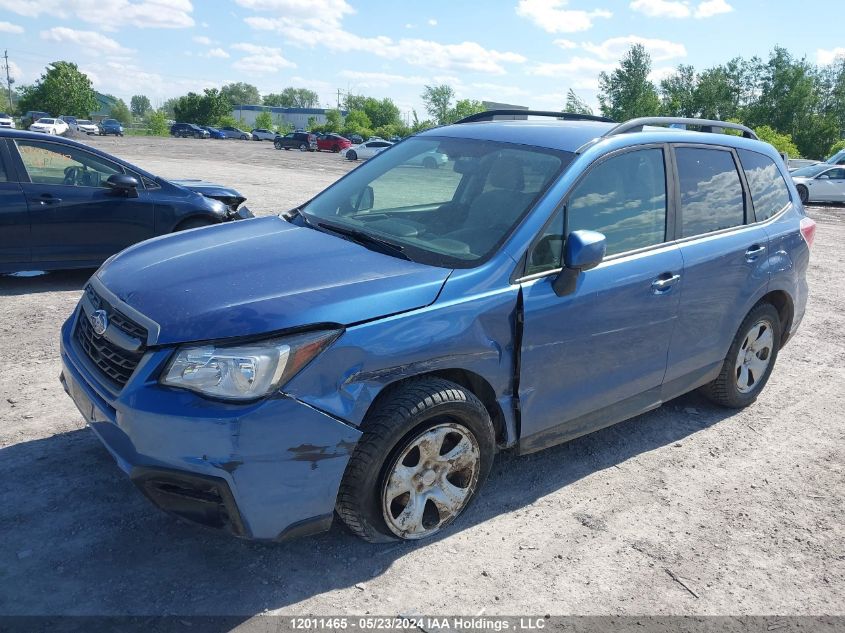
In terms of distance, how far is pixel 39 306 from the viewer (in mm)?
6594

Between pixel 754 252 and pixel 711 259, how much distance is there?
1.77 feet

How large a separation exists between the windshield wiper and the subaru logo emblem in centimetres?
123

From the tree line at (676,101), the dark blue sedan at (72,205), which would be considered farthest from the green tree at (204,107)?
the dark blue sedan at (72,205)

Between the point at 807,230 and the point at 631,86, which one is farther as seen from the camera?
the point at 631,86

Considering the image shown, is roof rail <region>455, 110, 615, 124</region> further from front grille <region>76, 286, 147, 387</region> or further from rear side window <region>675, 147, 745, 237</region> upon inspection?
front grille <region>76, 286, 147, 387</region>

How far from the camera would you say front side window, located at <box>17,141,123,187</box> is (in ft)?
23.3

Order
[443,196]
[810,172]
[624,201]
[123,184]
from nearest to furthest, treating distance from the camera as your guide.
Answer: [624,201], [443,196], [123,184], [810,172]

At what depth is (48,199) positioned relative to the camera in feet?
23.2

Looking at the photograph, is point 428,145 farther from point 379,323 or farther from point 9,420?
point 9,420

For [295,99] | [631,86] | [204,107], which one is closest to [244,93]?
[295,99]

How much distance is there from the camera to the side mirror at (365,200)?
415 centimetres

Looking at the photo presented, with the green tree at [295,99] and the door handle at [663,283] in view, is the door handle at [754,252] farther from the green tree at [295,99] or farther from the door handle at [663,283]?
the green tree at [295,99]

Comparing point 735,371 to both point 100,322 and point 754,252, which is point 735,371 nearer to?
point 754,252

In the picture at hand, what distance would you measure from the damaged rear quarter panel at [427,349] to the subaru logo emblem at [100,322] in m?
1.02
